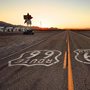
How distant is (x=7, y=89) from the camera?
6102 millimetres

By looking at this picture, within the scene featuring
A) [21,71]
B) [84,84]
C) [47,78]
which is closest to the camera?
[84,84]

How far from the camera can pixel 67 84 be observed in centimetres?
635

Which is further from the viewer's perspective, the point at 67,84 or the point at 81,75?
the point at 81,75

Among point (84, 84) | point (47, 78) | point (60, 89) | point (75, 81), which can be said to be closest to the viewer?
point (60, 89)

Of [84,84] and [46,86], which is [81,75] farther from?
[46,86]

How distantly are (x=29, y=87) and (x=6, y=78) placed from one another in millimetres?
1737

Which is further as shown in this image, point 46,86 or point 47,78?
point 47,78

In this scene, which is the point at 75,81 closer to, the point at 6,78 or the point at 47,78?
the point at 47,78

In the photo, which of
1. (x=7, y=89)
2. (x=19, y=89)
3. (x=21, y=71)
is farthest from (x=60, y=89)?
(x=21, y=71)

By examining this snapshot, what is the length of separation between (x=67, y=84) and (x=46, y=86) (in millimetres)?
750

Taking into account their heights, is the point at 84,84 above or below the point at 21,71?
above

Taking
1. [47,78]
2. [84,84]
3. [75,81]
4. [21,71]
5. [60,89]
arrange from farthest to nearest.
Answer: [21,71] → [47,78] → [75,81] → [84,84] → [60,89]

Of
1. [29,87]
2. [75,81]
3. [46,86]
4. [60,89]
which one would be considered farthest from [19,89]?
[75,81]

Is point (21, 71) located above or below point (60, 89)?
below
